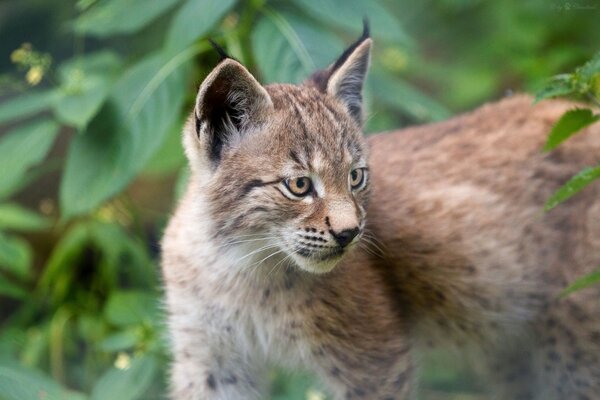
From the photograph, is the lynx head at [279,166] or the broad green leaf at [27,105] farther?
the broad green leaf at [27,105]

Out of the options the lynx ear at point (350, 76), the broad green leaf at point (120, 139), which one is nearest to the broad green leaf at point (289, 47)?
the broad green leaf at point (120, 139)

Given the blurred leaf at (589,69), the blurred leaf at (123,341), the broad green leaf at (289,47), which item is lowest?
the blurred leaf at (123,341)

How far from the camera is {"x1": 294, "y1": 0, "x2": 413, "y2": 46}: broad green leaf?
5.47 m

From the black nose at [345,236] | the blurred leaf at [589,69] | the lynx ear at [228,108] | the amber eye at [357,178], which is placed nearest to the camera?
the blurred leaf at [589,69]

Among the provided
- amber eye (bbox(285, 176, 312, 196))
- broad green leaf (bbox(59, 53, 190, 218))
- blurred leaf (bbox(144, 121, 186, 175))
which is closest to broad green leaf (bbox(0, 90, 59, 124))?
broad green leaf (bbox(59, 53, 190, 218))

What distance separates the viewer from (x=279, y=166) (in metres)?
4.23

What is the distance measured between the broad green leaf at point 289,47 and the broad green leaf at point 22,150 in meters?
1.38

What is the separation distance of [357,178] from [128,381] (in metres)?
1.75

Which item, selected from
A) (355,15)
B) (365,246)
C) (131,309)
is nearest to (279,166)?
(365,246)

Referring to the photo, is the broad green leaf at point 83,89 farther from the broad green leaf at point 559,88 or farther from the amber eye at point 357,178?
the broad green leaf at point 559,88

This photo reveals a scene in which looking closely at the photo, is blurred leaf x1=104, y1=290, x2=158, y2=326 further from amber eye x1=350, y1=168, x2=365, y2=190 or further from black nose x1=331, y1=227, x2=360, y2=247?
black nose x1=331, y1=227, x2=360, y2=247

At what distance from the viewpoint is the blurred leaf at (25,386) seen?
4.57 meters

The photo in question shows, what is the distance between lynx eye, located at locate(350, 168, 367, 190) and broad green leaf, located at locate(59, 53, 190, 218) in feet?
4.52

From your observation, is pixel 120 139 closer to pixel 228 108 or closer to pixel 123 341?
pixel 123 341
